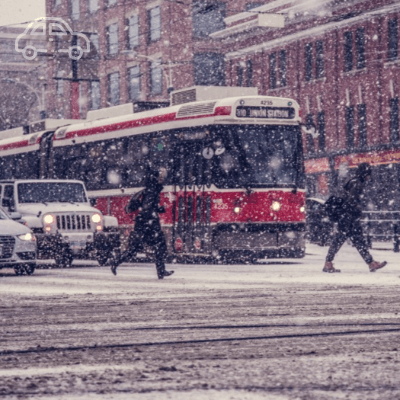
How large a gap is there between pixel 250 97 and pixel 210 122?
101cm

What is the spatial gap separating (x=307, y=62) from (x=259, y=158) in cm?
2974

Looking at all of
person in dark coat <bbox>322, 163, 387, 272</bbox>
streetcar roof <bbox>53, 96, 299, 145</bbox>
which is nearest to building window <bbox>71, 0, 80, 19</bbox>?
streetcar roof <bbox>53, 96, 299, 145</bbox>

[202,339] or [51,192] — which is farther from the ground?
[51,192]

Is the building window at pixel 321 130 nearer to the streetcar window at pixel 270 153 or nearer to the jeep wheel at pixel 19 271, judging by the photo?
the streetcar window at pixel 270 153

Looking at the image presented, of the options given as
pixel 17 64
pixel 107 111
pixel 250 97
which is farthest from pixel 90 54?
pixel 17 64

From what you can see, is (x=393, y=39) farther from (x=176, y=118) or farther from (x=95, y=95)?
(x=95, y=95)

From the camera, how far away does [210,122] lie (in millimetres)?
24562

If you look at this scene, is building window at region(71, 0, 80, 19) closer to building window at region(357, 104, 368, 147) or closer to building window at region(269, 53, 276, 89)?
building window at region(269, 53, 276, 89)

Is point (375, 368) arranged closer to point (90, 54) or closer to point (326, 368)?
point (326, 368)

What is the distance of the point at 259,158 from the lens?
24.4 meters

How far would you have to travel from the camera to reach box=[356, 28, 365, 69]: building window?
49.0 metres

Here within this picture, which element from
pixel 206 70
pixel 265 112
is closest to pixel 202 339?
pixel 265 112

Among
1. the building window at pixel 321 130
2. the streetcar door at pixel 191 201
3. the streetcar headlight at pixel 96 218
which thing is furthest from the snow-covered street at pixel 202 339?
the building window at pixel 321 130

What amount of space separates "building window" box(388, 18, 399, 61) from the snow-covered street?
30541mm
